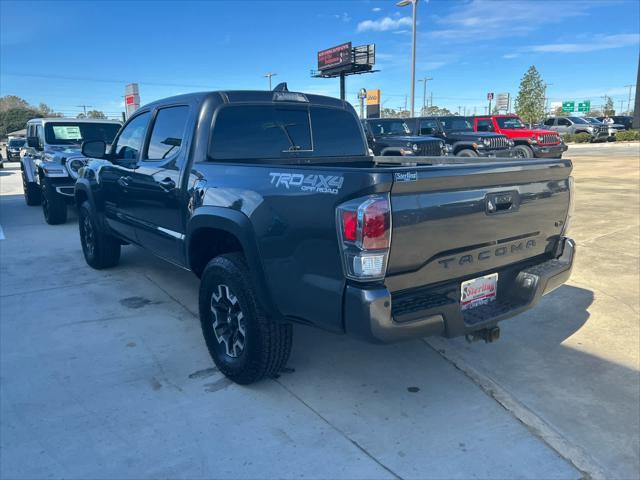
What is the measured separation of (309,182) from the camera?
99.6 inches

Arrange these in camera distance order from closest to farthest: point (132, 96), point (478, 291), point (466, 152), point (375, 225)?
point (375, 225) < point (478, 291) < point (466, 152) < point (132, 96)

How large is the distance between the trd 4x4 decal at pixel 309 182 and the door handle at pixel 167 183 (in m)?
1.29

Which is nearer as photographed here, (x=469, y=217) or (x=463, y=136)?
(x=469, y=217)

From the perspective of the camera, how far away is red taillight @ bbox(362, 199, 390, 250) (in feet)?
7.39

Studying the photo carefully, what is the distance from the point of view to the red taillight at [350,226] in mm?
2275

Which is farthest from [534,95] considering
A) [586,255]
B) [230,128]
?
[230,128]

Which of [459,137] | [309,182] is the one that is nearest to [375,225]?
[309,182]

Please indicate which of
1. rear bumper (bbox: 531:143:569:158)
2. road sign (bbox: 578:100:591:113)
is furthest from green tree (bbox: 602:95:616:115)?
rear bumper (bbox: 531:143:569:158)

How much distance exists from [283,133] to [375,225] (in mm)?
1919

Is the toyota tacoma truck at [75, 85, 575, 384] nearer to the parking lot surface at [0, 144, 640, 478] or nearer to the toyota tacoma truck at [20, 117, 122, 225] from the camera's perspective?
the parking lot surface at [0, 144, 640, 478]

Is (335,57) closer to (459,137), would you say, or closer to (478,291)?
(459,137)

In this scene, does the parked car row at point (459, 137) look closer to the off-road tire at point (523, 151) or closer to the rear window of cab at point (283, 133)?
the off-road tire at point (523, 151)

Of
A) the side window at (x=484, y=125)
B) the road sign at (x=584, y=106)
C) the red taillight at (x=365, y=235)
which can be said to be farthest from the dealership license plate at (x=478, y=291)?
the road sign at (x=584, y=106)

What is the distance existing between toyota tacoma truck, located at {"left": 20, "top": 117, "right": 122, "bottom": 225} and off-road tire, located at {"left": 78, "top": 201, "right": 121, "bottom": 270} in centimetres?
252
